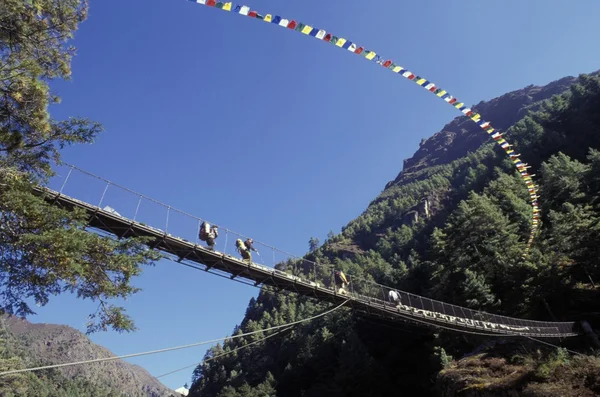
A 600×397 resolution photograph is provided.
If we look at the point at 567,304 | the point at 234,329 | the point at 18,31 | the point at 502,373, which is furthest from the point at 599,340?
the point at 234,329

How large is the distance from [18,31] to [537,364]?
16956 millimetres

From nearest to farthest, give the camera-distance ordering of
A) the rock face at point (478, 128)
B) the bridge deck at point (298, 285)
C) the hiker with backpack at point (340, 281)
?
1. the bridge deck at point (298, 285)
2. the hiker with backpack at point (340, 281)
3. the rock face at point (478, 128)

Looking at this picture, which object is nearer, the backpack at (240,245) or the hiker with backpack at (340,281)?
the backpack at (240,245)

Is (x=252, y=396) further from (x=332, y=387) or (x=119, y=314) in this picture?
(x=119, y=314)

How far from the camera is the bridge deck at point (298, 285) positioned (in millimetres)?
11508

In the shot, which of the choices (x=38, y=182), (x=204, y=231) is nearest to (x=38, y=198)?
(x=38, y=182)

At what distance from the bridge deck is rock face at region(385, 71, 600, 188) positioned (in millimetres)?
142716

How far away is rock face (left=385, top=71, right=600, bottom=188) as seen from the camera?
149625 mm

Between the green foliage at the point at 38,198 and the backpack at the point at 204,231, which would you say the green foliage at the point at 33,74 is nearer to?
the green foliage at the point at 38,198

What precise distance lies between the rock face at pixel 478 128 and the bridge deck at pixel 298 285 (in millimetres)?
142716

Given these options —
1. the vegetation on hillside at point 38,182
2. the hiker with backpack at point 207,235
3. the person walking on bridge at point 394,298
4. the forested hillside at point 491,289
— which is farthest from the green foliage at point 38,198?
the person walking on bridge at point 394,298

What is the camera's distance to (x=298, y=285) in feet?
47.2

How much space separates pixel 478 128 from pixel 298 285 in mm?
174496

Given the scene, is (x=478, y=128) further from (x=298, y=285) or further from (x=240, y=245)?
(x=240, y=245)
